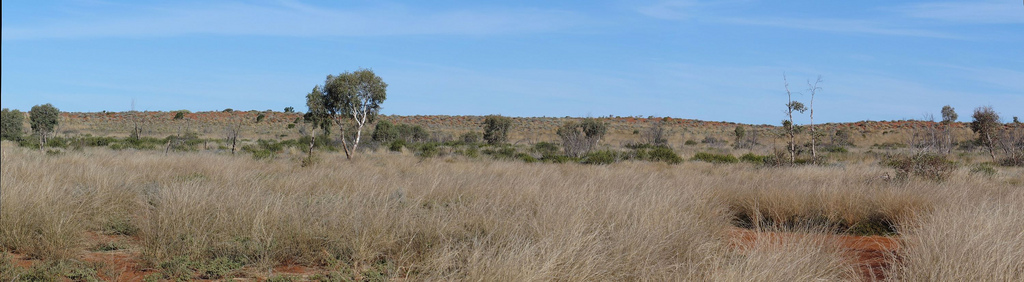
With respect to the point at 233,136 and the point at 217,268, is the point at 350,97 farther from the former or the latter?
the point at 233,136

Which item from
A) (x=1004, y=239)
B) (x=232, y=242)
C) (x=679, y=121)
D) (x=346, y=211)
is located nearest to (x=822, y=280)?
(x=1004, y=239)

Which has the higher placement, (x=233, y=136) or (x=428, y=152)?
(x=233, y=136)

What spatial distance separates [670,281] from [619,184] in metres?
6.64

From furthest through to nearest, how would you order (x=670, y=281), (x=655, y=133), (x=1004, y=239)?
(x=655, y=133)
(x=1004, y=239)
(x=670, y=281)

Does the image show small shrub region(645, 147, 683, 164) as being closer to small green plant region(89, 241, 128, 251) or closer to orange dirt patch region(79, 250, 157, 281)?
small green plant region(89, 241, 128, 251)

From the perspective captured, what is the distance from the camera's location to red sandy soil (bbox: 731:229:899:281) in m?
5.58

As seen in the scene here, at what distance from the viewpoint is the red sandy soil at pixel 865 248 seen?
5.58m

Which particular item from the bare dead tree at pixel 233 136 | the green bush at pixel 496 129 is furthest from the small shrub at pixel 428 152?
the green bush at pixel 496 129

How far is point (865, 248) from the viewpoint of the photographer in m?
6.88

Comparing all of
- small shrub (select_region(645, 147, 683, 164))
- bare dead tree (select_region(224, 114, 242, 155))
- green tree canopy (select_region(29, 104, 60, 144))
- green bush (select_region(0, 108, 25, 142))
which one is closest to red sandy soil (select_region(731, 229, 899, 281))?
small shrub (select_region(645, 147, 683, 164))

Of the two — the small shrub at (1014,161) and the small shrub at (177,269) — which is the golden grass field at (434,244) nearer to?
the small shrub at (177,269)

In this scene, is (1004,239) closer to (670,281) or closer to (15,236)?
(670,281)

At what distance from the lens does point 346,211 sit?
615 centimetres

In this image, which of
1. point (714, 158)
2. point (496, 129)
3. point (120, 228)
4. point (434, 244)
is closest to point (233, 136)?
point (496, 129)
